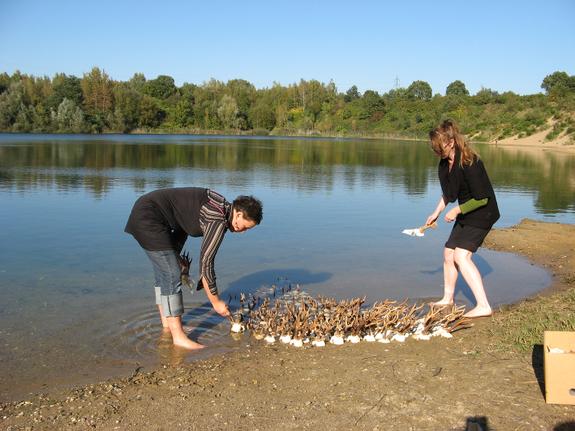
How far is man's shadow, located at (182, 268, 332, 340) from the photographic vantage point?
6535mm

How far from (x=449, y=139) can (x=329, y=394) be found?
10.3ft

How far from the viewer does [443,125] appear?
242 inches

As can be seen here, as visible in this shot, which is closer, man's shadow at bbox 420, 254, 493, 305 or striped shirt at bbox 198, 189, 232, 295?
striped shirt at bbox 198, 189, 232, 295

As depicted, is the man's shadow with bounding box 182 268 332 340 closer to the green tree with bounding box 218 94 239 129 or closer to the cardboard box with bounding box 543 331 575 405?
the cardboard box with bounding box 543 331 575 405

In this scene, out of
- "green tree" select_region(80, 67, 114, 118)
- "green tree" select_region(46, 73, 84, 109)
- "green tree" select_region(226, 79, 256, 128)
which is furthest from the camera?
"green tree" select_region(226, 79, 256, 128)

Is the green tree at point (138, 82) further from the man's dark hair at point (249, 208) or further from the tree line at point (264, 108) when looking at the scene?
the man's dark hair at point (249, 208)

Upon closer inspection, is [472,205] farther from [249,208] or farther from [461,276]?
[461,276]

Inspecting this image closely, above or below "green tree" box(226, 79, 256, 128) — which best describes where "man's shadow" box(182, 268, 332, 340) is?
below

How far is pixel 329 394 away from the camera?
4285 mm

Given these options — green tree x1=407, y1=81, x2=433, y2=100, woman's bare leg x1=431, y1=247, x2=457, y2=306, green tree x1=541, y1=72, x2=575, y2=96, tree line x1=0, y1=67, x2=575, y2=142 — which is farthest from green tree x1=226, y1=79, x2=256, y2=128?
woman's bare leg x1=431, y1=247, x2=457, y2=306

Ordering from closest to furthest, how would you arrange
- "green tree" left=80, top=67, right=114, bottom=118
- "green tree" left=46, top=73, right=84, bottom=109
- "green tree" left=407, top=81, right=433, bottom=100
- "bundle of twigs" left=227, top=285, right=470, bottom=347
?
"bundle of twigs" left=227, top=285, right=470, bottom=347 → "green tree" left=46, top=73, right=84, bottom=109 → "green tree" left=80, top=67, right=114, bottom=118 → "green tree" left=407, top=81, right=433, bottom=100

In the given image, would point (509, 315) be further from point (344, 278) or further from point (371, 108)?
point (371, 108)

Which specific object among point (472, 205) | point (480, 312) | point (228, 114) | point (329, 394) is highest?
Result: point (228, 114)

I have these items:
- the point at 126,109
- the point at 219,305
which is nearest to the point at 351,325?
the point at 219,305
